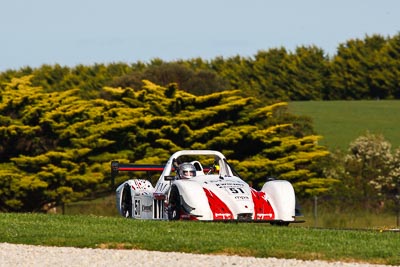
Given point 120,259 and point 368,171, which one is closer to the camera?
point 120,259

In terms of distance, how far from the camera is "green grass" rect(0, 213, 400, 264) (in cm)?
1730

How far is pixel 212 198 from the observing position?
2398cm

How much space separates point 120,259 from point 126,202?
11.1 m

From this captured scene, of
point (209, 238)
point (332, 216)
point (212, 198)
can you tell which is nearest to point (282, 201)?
point (212, 198)

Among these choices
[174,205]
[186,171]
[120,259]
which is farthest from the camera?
[186,171]

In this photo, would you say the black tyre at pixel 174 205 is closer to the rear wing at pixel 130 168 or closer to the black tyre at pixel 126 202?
the black tyre at pixel 126 202

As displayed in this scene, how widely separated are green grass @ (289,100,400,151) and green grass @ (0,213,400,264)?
70.1 metres

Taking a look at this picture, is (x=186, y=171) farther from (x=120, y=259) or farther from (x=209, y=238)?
(x=120, y=259)

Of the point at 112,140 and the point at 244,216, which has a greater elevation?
the point at 112,140

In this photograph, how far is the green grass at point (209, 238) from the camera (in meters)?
17.3

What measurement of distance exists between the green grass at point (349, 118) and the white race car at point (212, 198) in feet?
215

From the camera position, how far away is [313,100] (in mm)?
123250

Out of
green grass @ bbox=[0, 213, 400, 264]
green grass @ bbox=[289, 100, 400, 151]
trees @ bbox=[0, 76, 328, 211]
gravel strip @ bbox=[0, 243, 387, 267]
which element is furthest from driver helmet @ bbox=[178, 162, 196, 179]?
green grass @ bbox=[289, 100, 400, 151]

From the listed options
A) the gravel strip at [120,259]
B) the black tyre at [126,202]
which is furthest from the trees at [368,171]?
the gravel strip at [120,259]
